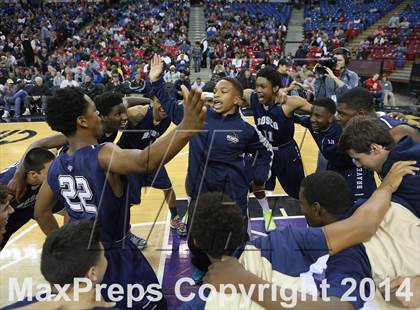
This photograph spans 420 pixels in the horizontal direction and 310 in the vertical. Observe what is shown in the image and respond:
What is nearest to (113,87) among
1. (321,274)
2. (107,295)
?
(107,295)

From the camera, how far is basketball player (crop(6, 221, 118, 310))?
1.57 metres

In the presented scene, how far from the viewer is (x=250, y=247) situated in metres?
1.75

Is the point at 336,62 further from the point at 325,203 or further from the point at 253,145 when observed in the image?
the point at 325,203

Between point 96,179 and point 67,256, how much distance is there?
0.72m

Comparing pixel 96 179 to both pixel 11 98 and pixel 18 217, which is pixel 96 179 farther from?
pixel 11 98

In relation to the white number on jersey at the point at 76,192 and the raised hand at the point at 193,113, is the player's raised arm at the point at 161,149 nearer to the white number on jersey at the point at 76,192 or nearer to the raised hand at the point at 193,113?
the raised hand at the point at 193,113

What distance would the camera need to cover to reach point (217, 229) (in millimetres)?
1632

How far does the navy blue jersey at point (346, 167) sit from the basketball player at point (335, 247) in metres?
1.69

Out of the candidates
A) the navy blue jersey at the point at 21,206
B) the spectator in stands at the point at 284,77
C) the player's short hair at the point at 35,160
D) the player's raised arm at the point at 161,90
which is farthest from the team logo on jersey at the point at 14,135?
the player's raised arm at the point at 161,90

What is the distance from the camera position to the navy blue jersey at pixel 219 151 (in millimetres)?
3600

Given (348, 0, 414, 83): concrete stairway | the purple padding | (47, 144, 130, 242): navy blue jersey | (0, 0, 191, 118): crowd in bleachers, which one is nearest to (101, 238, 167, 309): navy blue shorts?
(47, 144, 130, 242): navy blue jersey

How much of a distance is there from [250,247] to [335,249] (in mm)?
374

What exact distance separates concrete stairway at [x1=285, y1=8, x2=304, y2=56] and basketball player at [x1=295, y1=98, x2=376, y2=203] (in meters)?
17.2

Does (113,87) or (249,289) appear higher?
(249,289)
